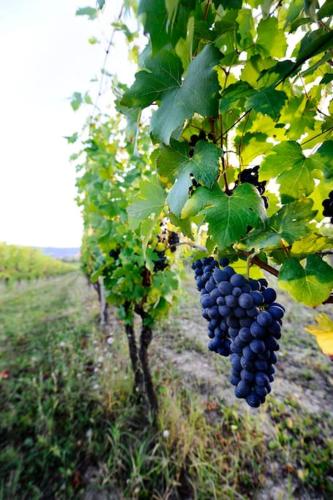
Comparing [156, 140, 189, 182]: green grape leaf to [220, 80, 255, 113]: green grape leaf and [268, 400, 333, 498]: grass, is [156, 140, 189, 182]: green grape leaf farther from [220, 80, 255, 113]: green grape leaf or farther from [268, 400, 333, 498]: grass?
[268, 400, 333, 498]: grass

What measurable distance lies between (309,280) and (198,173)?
0.39 meters

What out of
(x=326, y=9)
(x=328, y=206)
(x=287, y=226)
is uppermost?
(x=326, y=9)

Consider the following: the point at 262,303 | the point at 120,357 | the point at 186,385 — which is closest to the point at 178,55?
the point at 262,303

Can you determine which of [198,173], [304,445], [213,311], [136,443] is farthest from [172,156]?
[304,445]

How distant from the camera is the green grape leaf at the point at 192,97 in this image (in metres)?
0.59

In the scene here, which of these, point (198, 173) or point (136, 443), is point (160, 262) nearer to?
point (136, 443)

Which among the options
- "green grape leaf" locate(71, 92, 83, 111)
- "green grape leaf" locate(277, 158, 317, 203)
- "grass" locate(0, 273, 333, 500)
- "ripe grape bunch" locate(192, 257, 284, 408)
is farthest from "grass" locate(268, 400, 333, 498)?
"green grape leaf" locate(71, 92, 83, 111)

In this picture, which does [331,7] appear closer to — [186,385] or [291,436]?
[291,436]

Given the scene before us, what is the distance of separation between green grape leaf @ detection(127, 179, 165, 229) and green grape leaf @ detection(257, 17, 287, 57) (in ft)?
1.70

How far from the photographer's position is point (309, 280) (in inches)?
27.9

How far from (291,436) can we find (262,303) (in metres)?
3.04

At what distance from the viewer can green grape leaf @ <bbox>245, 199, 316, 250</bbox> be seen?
676mm

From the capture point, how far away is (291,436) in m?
3.00

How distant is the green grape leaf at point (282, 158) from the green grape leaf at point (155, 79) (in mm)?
332
